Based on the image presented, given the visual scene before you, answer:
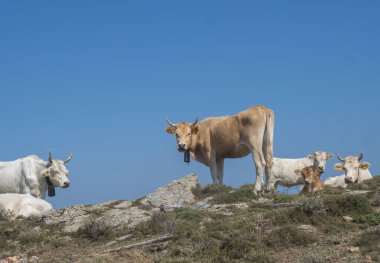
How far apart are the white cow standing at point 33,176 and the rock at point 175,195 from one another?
410cm

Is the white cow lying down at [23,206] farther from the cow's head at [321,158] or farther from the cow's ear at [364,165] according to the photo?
the cow's ear at [364,165]

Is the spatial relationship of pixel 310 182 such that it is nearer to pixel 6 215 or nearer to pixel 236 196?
pixel 236 196

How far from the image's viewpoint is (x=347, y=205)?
50.0 ft

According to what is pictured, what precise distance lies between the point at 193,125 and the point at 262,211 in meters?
6.80

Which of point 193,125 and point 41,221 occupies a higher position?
point 193,125

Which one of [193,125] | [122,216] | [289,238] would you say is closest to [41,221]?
[122,216]

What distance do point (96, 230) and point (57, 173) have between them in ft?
23.7

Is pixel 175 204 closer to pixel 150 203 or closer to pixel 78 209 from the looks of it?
pixel 150 203

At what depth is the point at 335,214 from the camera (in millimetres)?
15055

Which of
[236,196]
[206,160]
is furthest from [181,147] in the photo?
[236,196]

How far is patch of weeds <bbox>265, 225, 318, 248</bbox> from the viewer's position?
1329 cm

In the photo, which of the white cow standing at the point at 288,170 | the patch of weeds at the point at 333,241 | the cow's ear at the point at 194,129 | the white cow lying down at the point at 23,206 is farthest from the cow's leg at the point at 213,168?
the patch of weeds at the point at 333,241

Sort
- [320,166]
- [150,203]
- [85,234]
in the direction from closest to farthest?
[85,234] → [150,203] → [320,166]

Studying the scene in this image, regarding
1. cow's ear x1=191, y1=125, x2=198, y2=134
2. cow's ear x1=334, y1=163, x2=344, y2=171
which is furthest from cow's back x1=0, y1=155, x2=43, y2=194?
cow's ear x1=334, y1=163, x2=344, y2=171
